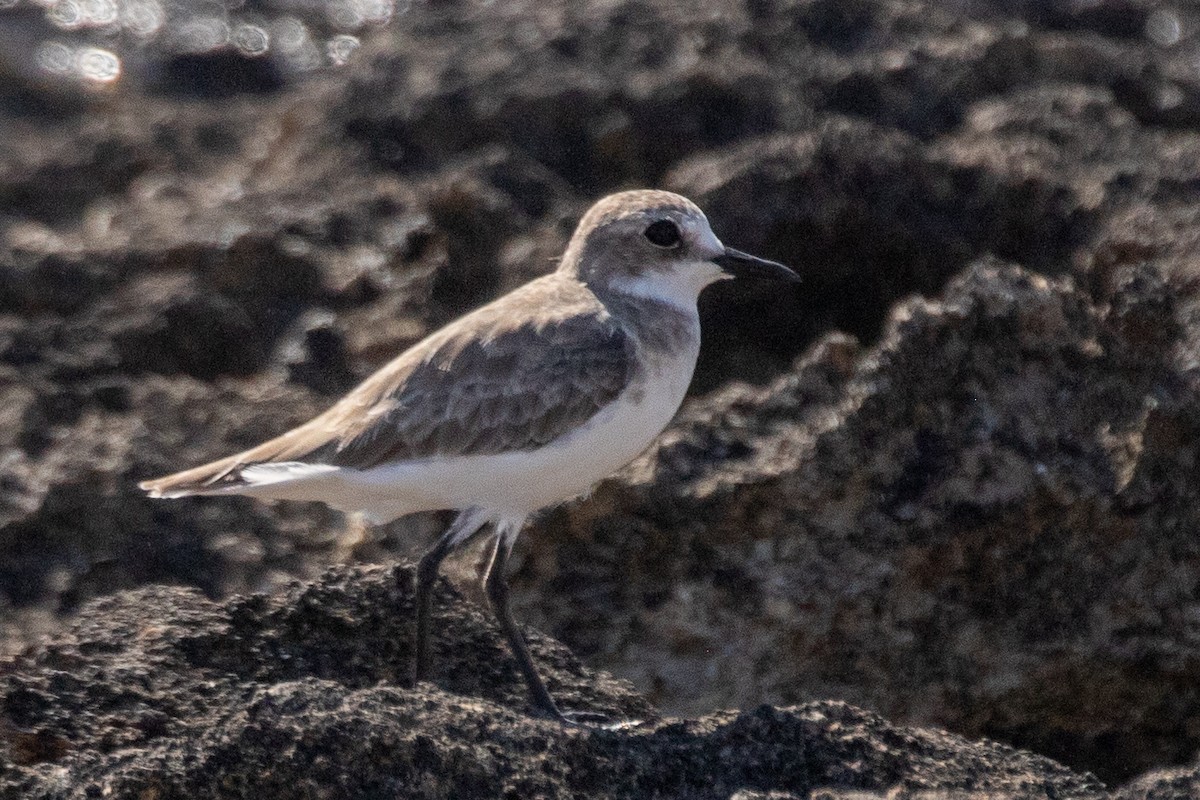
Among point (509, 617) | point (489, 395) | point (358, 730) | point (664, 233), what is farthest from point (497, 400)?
point (358, 730)

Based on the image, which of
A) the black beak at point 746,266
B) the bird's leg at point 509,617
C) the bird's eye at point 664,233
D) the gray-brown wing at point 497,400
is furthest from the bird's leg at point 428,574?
the black beak at point 746,266

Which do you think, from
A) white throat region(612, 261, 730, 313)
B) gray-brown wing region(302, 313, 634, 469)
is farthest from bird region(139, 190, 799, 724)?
white throat region(612, 261, 730, 313)

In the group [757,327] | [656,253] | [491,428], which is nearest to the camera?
[491,428]

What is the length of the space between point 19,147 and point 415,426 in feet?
21.6

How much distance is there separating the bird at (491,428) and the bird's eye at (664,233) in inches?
15.7

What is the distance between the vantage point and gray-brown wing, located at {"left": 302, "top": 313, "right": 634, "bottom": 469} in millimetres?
6312

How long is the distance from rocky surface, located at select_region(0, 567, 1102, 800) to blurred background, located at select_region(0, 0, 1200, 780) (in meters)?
0.99

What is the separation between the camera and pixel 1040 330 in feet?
21.9

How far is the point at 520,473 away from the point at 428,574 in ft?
1.74

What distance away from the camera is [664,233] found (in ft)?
22.6

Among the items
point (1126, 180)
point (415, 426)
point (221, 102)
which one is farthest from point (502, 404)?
point (221, 102)

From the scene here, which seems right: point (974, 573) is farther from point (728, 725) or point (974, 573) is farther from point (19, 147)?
point (19, 147)

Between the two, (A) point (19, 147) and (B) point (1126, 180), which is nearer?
(B) point (1126, 180)

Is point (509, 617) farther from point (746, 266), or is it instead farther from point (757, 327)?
point (757, 327)
